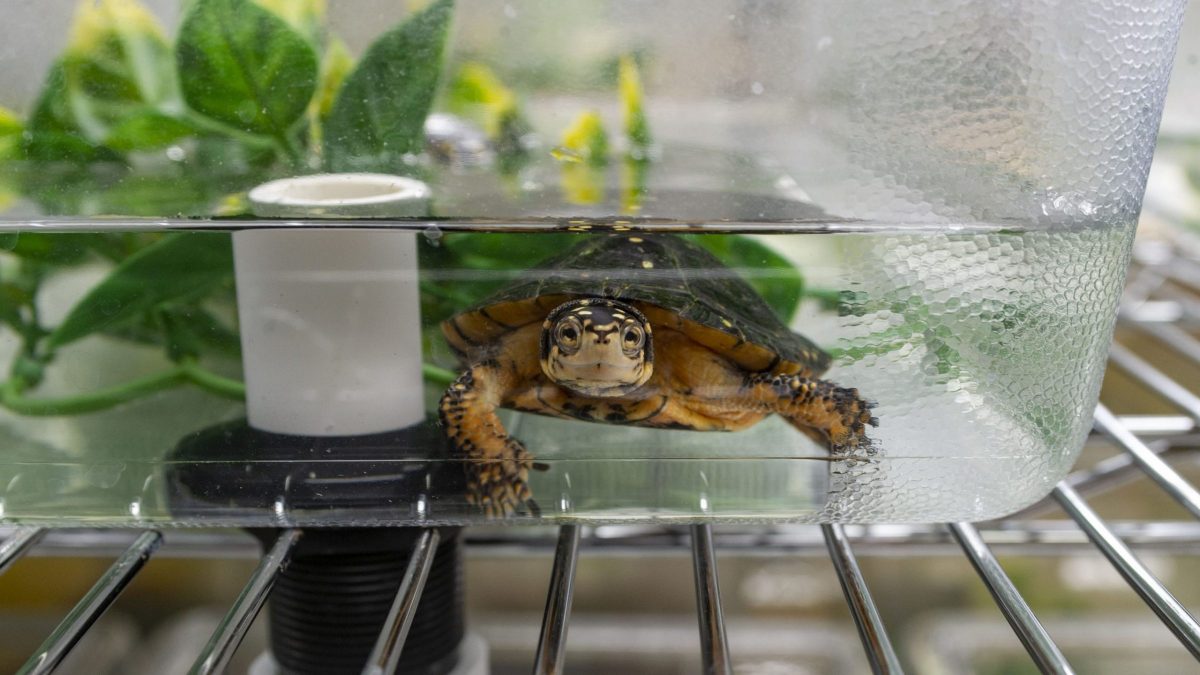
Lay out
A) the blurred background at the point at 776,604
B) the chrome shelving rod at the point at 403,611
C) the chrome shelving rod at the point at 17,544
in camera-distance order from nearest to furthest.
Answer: the chrome shelving rod at the point at 403,611
the chrome shelving rod at the point at 17,544
the blurred background at the point at 776,604

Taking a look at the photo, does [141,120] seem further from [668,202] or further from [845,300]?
[845,300]

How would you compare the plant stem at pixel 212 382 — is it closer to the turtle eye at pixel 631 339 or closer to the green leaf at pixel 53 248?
the green leaf at pixel 53 248

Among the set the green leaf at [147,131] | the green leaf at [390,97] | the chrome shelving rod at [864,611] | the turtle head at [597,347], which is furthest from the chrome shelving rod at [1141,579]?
the green leaf at [147,131]

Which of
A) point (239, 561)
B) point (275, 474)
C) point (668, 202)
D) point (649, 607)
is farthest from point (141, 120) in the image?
point (649, 607)

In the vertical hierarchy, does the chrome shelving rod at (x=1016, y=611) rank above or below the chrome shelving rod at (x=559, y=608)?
above

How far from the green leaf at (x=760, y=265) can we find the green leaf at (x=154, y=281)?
311 millimetres

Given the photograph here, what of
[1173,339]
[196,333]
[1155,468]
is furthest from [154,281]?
[1173,339]

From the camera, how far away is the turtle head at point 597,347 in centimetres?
63

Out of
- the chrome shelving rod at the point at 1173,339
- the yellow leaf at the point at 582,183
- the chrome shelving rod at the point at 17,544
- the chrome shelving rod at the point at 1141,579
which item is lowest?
the chrome shelving rod at the point at 17,544

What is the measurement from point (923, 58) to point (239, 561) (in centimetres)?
97

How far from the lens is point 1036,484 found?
0.64 metres

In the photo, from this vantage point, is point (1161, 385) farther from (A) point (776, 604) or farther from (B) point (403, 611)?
(B) point (403, 611)

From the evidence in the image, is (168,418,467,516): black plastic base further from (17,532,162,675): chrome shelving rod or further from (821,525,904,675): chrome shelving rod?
(821,525,904,675): chrome shelving rod

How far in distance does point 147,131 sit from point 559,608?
1.47 ft
